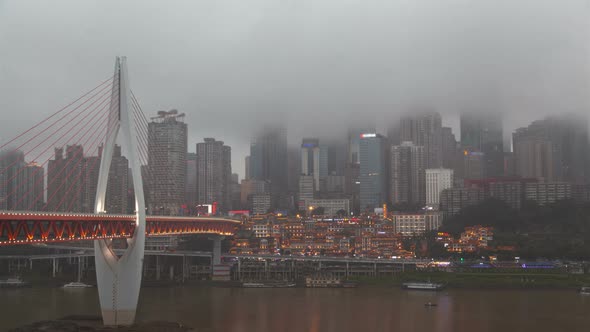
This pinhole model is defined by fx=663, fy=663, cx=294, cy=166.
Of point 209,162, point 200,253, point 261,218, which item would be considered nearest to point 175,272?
point 200,253

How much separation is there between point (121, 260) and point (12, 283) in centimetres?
1629

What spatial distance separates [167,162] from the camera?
2375 inches

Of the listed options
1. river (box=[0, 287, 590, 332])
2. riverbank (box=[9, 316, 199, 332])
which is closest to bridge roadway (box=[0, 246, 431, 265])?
river (box=[0, 287, 590, 332])

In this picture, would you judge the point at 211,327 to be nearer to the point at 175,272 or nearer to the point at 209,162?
the point at 175,272

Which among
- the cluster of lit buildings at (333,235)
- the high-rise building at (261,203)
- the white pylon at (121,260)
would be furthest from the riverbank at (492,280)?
the high-rise building at (261,203)

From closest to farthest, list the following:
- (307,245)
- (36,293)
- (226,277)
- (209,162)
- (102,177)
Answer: (102,177) < (36,293) < (226,277) < (307,245) < (209,162)

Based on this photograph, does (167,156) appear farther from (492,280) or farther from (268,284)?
(492,280)

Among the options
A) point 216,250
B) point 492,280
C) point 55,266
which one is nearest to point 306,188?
point 216,250

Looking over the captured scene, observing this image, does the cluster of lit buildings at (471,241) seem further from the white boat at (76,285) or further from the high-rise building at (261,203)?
the high-rise building at (261,203)

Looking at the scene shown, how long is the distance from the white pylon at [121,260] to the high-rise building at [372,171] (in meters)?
52.9

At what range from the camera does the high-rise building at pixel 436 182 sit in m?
64.9

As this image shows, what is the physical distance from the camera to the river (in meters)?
19.3

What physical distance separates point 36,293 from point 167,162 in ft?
105

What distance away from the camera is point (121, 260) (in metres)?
18.6
